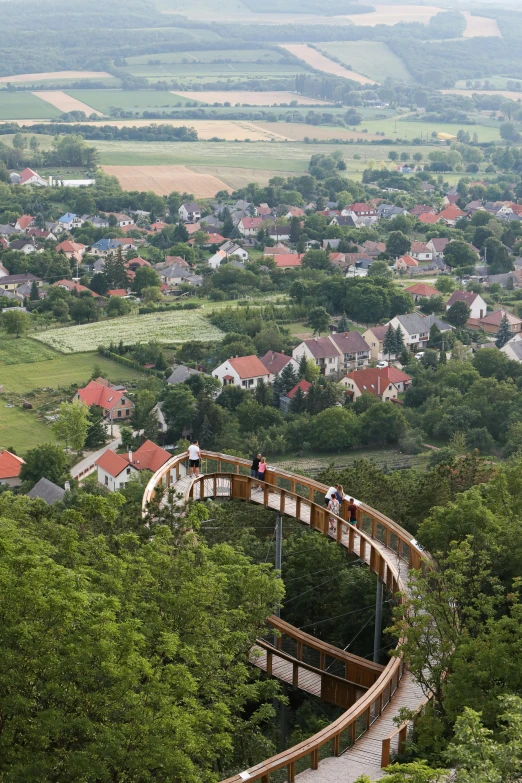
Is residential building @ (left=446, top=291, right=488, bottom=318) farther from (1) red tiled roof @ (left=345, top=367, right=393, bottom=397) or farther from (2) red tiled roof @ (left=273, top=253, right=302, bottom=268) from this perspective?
(2) red tiled roof @ (left=273, top=253, right=302, bottom=268)

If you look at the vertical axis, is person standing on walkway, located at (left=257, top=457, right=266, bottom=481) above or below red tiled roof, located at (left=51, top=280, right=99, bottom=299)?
above

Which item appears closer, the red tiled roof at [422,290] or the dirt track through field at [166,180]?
the red tiled roof at [422,290]

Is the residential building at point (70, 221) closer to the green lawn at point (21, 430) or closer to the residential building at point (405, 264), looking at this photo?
the residential building at point (405, 264)

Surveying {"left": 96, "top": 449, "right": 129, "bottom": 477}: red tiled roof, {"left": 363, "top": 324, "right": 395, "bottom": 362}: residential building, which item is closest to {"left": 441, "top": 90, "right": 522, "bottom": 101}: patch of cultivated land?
{"left": 363, "top": 324, "right": 395, "bottom": 362}: residential building

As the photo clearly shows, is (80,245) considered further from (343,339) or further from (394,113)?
(394,113)

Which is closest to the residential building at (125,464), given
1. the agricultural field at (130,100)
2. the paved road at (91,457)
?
the paved road at (91,457)

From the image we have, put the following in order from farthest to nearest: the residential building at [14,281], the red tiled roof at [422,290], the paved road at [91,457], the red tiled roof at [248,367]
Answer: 1. the residential building at [14,281]
2. the red tiled roof at [422,290]
3. the red tiled roof at [248,367]
4. the paved road at [91,457]
